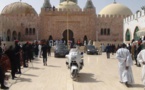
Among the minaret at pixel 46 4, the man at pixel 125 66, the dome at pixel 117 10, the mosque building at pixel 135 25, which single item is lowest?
the man at pixel 125 66

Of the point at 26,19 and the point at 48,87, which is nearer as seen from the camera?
the point at 48,87

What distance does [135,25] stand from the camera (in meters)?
28.7

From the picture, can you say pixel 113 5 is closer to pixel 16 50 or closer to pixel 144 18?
pixel 144 18

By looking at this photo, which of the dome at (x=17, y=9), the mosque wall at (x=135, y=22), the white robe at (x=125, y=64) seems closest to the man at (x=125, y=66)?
the white robe at (x=125, y=64)

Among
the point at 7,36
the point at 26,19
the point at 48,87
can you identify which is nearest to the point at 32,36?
the point at 26,19

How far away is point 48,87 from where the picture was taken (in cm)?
884

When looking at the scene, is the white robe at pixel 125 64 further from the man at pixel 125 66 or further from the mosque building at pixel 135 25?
the mosque building at pixel 135 25

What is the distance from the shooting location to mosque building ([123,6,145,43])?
82.9ft

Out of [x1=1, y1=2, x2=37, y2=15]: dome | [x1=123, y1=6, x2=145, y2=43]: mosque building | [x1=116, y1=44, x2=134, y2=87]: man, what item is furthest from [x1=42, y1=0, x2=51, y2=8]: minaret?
[x1=116, y1=44, x2=134, y2=87]: man

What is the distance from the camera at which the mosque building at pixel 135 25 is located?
25.3 metres

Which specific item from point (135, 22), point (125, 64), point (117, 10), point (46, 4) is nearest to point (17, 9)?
point (46, 4)

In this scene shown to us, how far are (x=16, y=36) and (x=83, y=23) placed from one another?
10170 mm

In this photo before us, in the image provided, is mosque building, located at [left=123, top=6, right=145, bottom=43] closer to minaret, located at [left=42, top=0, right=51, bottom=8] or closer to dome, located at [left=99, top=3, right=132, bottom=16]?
dome, located at [left=99, top=3, right=132, bottom=16]

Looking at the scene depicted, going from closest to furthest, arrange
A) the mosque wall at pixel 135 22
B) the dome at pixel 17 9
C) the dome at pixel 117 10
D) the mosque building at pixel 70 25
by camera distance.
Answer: the mosque wall at pixel 135 22, the mosque building at pixel 70 25, the dome at pixel 17 9, the dome at pixel 117 10
